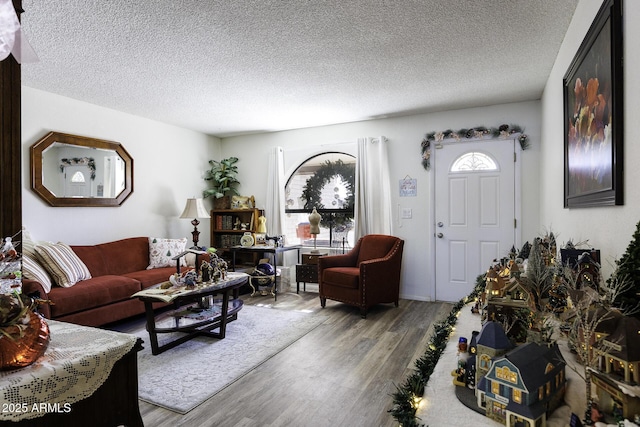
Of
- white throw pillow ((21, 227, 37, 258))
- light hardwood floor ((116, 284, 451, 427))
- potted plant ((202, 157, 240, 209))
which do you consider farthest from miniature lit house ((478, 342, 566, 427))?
potted plant ((202, 157, 240, 209))

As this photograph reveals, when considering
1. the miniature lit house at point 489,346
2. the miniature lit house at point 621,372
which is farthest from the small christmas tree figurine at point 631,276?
the miniature lit house at point 489,346

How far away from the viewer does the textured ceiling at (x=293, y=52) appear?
2.28m

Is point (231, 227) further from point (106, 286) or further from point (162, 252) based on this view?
point (106, 286)

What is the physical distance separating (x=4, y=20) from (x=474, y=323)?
88.4 inches

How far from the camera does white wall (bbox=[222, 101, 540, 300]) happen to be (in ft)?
13.6

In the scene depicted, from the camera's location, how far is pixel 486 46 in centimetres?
279

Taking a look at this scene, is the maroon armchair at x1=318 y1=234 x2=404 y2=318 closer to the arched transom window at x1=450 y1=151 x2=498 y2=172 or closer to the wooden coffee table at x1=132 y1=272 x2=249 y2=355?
the wooden coffee table at x1=132 y1=272 x2=249 y2=355

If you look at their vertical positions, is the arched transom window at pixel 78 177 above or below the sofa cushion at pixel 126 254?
above

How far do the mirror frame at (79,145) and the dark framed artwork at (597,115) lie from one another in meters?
4.83

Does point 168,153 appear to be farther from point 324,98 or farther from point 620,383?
point 620,383

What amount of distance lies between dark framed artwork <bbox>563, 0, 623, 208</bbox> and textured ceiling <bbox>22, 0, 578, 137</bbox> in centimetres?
64

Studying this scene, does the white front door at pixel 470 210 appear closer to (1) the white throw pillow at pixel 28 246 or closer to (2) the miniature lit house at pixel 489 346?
(2) the miniature lit house at pixel 489 346

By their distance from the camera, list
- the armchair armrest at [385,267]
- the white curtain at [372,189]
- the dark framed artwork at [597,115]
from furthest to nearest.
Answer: the white curtain at [372,189], the armchair armrest at [385,267], the dark framed artwork at [597,115]

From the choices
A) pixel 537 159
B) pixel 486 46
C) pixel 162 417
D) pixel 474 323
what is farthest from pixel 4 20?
pixel 537 159
